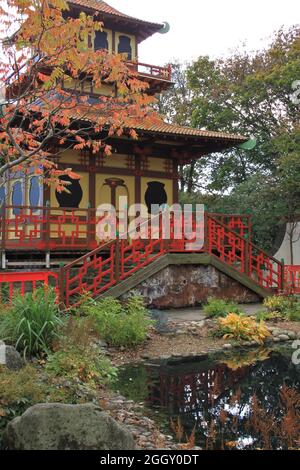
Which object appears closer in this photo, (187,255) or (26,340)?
(26,340)

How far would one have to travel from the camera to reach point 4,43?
6.81 m

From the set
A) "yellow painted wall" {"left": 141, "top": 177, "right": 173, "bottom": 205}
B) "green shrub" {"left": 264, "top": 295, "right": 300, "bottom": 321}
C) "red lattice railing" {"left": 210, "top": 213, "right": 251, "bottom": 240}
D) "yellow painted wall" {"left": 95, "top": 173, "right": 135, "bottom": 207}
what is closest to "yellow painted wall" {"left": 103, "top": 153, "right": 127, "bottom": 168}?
"yellow painted wall" {"left": 95, "top": 173, "right": 135, "bottom": 207}

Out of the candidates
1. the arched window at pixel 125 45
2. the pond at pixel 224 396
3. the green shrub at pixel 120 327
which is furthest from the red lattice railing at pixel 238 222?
the arched window at pixel 125 45

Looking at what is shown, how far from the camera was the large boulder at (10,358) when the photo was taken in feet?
19.9

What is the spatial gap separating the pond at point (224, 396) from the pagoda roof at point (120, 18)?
42.0ft

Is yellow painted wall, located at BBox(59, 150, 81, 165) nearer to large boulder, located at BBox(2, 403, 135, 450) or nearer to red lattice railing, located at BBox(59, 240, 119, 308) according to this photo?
red lattice railing, located at BBox(59, 240, 119, 308)

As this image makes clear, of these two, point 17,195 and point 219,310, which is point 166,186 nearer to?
point 17,195

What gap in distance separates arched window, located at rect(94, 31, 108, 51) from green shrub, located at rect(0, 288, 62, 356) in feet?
41.5

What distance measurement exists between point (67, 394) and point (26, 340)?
5.91 ft

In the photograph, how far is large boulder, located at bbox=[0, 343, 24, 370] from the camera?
6.06m

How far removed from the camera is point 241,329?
10156mm

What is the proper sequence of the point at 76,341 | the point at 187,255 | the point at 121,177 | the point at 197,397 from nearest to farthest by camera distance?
the point at 197,397 < the point at 76,341 < the point at 187,255 < the point at 121,177

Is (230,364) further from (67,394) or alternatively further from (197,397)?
(67,394)
